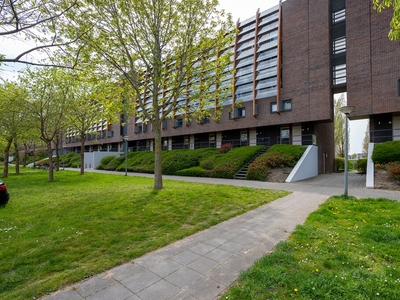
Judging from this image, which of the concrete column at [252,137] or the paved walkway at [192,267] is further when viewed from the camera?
the concrete column at [252,137]

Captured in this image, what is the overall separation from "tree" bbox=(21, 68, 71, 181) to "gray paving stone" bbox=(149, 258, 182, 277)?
14.1m

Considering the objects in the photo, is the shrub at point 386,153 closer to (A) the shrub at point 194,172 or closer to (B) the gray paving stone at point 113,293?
(A) the shrub at point 194,172

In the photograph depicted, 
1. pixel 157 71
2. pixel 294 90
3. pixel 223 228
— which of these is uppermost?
pixel 294 90

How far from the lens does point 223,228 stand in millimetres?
4957

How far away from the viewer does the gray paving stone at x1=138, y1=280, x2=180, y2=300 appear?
8.35 feet

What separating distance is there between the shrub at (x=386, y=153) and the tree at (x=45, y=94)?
64.4 feet

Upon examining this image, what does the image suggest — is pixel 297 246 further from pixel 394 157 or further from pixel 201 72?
pixel 394 157

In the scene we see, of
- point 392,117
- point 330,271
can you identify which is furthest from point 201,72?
point 392,117

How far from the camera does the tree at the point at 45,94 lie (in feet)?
44.6

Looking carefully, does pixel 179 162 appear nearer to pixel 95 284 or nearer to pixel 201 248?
pixel 201 248

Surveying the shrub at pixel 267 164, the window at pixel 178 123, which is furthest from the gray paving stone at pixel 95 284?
the window at pixel 178 123

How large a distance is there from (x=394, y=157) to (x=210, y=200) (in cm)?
1183

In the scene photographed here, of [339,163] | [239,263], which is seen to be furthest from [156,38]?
[339,163]

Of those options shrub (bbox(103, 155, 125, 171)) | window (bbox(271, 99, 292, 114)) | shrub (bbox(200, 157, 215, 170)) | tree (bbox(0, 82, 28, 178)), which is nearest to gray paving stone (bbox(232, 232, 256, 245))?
shrub (bbox(200, 157, 215, 170))
